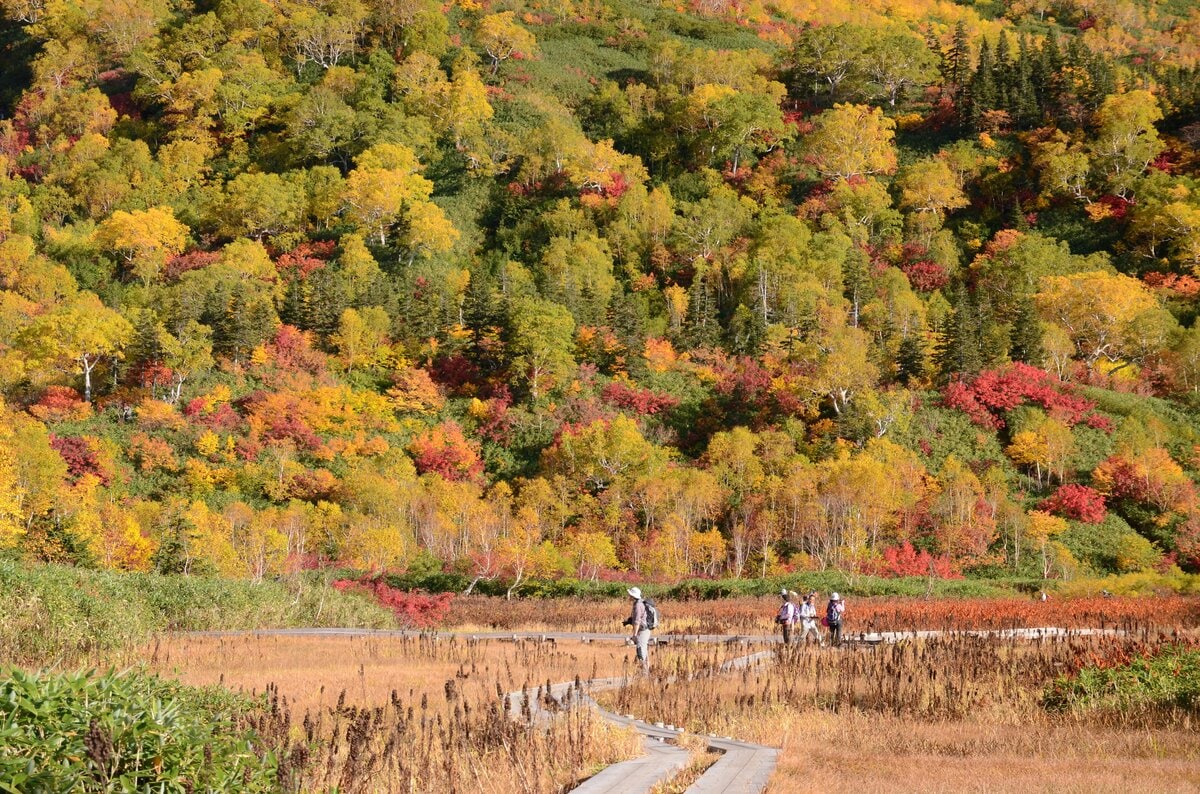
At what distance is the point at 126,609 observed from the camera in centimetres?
2244

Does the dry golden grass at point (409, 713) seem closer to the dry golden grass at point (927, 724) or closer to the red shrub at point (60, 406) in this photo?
the dry golden grass at point (927, 724)

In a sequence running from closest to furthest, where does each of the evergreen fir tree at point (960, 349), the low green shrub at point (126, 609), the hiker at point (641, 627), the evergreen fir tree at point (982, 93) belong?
1. the hiker at point (641, 627)
2. the low green shrub at point (126, 609)
3. the evergreen fir tree at point (960, 349)
4. the evergreen fir tree at point (982, 93)

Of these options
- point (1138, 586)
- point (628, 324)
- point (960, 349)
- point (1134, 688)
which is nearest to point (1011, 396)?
point (960, 349)

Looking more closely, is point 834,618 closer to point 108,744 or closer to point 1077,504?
point 108,744

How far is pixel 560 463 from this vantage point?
57219mm

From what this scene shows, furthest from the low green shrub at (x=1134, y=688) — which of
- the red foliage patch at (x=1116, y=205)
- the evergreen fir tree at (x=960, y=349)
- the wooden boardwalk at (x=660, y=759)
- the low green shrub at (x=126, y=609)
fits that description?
the red foliage patch at (x=1116, y=205)

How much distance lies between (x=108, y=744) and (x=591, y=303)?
6732cm

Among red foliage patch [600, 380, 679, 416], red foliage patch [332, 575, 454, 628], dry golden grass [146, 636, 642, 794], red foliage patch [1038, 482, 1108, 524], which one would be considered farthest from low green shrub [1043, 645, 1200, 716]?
red foliage patch [600, 380, 679, 416]

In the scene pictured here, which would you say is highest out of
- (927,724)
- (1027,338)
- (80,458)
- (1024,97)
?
(1024,97)

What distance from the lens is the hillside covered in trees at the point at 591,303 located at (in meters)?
50.1

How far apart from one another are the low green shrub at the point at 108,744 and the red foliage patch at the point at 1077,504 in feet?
162

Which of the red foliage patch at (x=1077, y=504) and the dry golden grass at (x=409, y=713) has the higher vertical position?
the red foliage patch at (x=1077, y=504)

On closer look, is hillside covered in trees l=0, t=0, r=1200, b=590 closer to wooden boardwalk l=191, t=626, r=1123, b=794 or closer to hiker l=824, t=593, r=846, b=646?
hiker l=824, t=593, r=846, b=646

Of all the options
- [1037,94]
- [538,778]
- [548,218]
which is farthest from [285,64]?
[538,778]
